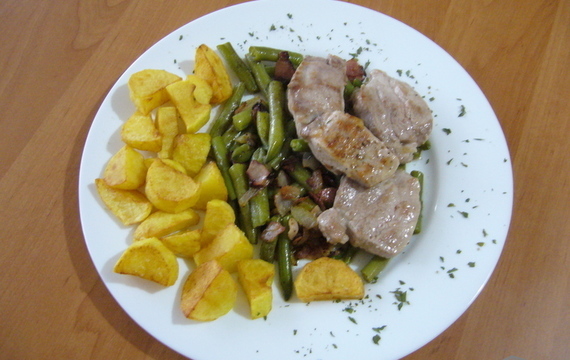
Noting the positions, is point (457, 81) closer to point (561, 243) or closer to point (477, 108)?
point (477, 108)

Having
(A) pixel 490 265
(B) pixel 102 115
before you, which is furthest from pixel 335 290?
(B) pixel 102 115

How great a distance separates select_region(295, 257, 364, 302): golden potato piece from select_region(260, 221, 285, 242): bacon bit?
0.92 ft

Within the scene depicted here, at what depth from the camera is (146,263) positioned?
7.48 feet

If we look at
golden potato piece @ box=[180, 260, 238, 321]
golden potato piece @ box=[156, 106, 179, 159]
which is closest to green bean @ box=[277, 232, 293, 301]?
golden potato piece @ box=[180, 260, 238, 321]

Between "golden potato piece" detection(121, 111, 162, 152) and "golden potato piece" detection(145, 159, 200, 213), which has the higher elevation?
"golden potato piece" detection(121, 111, 162, 152)

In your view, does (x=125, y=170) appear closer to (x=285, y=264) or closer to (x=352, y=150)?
(x=285, y=264)

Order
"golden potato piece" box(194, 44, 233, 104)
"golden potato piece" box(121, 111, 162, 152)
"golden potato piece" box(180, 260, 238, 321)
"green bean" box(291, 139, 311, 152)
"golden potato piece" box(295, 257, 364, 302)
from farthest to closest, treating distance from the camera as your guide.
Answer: "golden potato piece" box(194, 44, 233, 104) < "green bean" box(291, 139, 311, 152) < "golden potato piece" box(121, 111, 162, 152) < "golden potato piece" box(295, 257, 364, 302) < "golden potato piece" box(180, 260, 238, 321)

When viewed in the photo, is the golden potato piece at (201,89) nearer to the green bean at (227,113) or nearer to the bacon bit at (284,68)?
the green bean at (227,113)

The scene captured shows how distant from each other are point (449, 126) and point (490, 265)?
0.93 meters

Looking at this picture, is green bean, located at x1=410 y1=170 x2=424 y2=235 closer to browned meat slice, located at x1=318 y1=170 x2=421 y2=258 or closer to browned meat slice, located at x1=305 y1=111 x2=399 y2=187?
browned meat slice, located at x1=318 y1=170 x2=421 y2=258

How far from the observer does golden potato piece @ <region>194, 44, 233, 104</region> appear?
9.22 ft

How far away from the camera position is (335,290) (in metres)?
2.30

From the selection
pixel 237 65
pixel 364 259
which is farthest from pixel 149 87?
pixel 364 259

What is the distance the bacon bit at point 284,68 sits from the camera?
2.92 m
